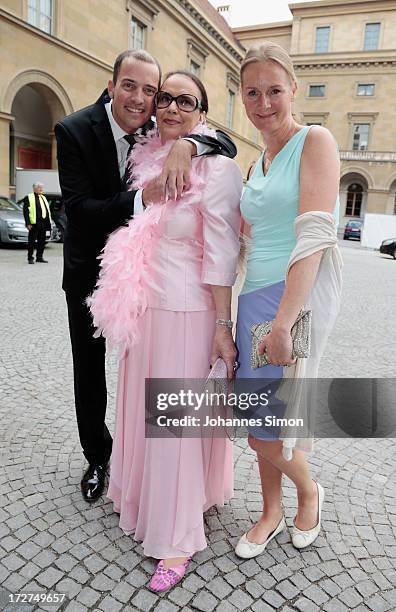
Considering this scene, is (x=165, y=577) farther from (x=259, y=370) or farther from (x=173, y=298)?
(x=173, y=298)

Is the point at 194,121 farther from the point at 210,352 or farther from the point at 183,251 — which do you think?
the point at 210,352

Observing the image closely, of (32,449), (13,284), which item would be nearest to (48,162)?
(13,284)

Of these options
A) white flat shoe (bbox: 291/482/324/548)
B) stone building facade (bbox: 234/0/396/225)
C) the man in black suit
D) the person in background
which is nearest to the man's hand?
the man in black suit

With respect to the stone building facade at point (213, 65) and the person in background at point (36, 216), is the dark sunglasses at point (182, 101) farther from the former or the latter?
the person in background at point (36, 216)

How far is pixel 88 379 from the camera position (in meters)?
2.66

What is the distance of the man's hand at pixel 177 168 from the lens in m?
1.85

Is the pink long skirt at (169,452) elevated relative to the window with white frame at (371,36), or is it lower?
lower

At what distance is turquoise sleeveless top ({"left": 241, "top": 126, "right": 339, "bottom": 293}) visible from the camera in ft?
5.95

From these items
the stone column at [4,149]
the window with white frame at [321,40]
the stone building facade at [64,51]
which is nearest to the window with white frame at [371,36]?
the window with white frame at [321,40]

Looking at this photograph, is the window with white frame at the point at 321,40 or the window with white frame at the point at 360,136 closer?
the window with white frame at the point at 360,136

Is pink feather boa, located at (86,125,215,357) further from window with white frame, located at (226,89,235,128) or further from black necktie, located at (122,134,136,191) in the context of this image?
window with white frame, located at (226,89,235,128)

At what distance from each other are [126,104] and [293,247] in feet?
3.47

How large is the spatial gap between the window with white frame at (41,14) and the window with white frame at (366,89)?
110 ft

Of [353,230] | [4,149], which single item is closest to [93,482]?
[4,149]
